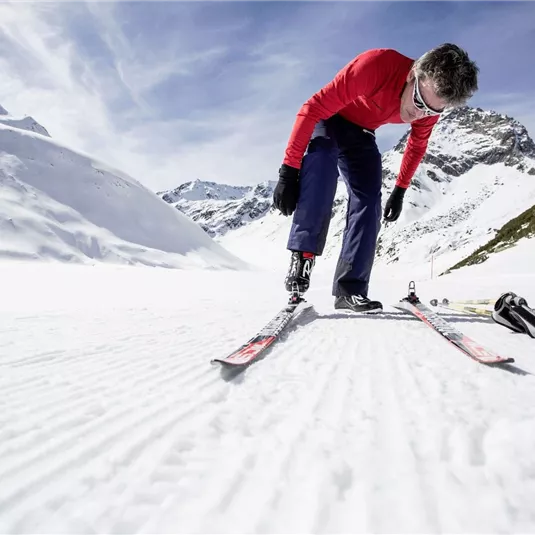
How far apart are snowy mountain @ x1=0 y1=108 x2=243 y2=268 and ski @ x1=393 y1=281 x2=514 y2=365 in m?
26.1

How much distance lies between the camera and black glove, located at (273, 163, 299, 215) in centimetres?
306

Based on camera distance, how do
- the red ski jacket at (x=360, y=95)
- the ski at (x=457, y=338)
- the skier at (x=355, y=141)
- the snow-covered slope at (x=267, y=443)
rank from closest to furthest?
the snow-covered slope at (x=267, y=443) < the ski at (x=457, y=338) < the skier at (x=355, y=141) < the red ski jacket at (x=360, y=95)

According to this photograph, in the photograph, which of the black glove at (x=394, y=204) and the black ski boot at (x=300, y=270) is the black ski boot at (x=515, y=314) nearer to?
the black ski boot at (x=300, y=270)

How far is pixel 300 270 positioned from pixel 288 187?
2.14 ft

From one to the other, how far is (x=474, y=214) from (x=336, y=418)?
106 m

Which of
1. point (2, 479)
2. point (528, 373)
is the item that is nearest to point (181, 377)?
point (2, 479)

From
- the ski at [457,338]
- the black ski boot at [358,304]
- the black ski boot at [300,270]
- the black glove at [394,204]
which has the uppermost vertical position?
the black glove at [394,204]

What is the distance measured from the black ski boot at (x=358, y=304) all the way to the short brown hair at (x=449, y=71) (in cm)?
150

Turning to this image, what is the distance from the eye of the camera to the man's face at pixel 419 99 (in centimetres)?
261

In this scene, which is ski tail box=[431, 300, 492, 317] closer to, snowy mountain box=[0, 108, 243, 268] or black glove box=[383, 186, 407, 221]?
black glove box=[383, 186, 407, 221]

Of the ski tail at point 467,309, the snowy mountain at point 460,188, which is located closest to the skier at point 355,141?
the ski tail at point 467,309

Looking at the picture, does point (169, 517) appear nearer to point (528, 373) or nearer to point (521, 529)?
point (521, 529)

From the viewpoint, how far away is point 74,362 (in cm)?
156

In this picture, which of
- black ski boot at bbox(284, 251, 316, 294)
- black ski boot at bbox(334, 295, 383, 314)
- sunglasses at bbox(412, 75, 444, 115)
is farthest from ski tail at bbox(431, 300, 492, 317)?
sunglasses at bbox(412, 75, 444, 115)
